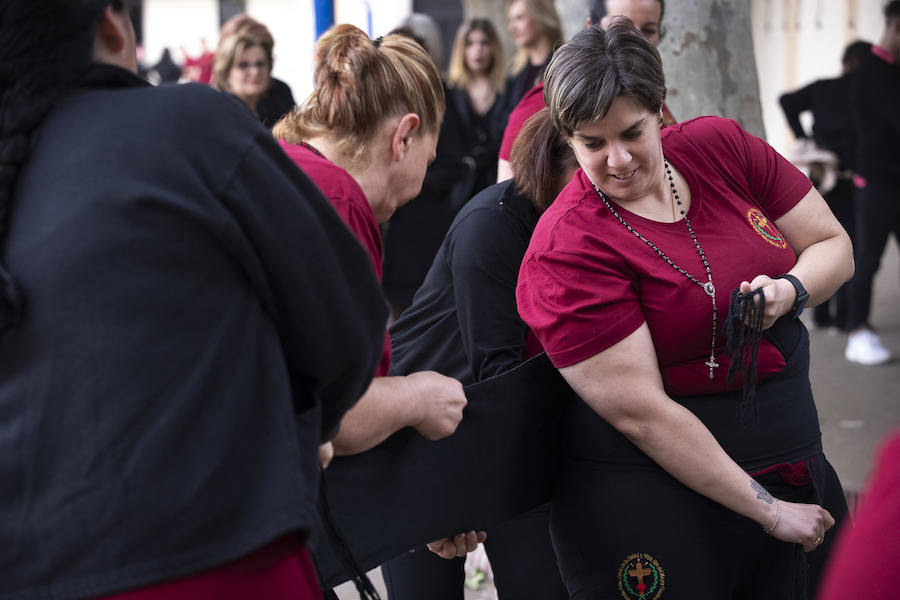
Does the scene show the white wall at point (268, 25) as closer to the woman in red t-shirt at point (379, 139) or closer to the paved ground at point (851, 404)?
the paved ground at point (851, 404)

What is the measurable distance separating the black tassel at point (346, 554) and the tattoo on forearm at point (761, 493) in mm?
870

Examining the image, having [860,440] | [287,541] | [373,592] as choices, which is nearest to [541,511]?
[373,592]

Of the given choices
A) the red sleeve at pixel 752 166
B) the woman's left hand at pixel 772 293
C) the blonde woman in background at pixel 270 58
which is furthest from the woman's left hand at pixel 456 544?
the blonde woman in background at pixel 270 58

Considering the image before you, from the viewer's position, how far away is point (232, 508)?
1423 mm

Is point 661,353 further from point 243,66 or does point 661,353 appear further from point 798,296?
point 243,66

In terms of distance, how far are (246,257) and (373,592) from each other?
2.28 feet

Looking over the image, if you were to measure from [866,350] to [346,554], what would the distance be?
603 centimetres

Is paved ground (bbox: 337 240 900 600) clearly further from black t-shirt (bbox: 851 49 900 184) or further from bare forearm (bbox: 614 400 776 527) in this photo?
bare forearm (bbox: 614 400 776 527)

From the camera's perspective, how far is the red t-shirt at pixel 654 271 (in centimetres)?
220

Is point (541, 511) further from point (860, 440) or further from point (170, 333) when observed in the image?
point (860, 440)

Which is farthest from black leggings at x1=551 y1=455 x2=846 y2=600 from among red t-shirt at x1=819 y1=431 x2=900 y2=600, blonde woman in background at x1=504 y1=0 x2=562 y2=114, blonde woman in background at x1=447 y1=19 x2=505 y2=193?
blonde woman in background at x1=504 y1=0 x2=562 y2=114

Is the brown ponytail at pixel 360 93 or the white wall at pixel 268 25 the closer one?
the brown ponytail at pixel 360 93

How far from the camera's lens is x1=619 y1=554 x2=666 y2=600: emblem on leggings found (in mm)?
2309

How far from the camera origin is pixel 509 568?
2855mm
